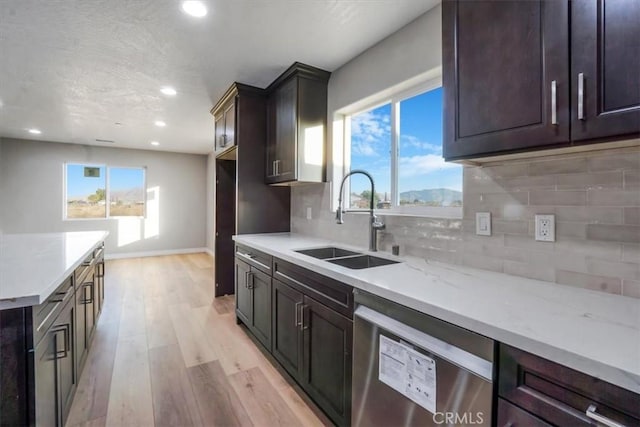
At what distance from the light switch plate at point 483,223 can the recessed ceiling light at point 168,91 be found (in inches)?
123

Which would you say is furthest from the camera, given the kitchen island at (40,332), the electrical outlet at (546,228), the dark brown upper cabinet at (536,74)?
the electrical outlet at (546,228)

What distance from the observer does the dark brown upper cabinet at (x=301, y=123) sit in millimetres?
2629

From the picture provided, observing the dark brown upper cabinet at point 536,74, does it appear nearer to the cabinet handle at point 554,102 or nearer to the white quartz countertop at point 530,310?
the cabinet handle at point 554,102

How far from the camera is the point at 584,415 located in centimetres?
71

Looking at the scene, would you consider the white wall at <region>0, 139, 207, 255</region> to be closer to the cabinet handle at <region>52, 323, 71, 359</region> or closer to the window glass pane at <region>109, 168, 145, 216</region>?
the window glass pane at <region>109, 168, 145, 216</region>

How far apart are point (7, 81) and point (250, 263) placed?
9.72 feet

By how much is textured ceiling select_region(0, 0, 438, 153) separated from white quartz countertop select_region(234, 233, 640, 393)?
159cm

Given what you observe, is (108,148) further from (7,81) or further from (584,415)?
(584,415)

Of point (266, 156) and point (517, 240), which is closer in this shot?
point (517, 240)

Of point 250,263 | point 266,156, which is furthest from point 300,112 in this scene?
point 250,263

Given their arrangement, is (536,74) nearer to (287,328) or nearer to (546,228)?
(546,228)

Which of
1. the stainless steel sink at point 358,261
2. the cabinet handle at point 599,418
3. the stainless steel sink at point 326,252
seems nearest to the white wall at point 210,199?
the stainless steel sink at point 326,252

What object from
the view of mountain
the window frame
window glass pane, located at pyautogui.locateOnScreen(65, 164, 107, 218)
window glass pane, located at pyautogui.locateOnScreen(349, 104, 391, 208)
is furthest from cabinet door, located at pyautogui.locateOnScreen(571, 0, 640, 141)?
window glass pane, located at pyautogui.locateOnScreen(65, 164, 107, 218)

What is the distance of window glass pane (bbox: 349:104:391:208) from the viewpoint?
232 cm
